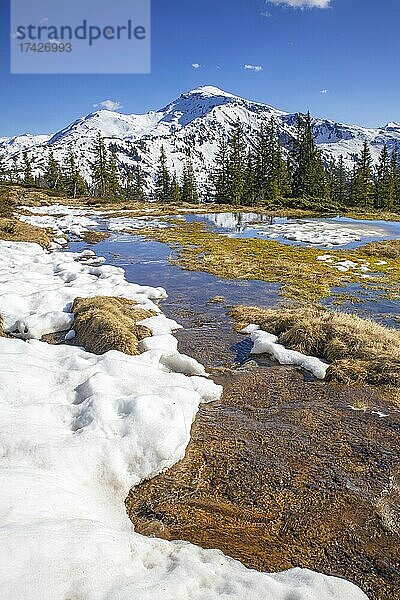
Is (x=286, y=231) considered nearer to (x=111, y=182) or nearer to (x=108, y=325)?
(x=108, y=325)

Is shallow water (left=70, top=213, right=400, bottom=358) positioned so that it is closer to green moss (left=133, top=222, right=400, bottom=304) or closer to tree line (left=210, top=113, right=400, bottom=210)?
green moss (left=133, top=222, right=400, bottom=304)

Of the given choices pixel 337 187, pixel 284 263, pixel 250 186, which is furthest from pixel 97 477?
pixel 337 187

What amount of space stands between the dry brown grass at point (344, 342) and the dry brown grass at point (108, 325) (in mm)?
4001

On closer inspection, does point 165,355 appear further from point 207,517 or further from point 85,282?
point 85,282

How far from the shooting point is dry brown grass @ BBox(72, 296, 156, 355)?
1160 cm

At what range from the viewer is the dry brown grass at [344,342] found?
1074cm

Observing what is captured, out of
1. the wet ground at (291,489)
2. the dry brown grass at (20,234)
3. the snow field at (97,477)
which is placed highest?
the dry brown grass at (20,234)

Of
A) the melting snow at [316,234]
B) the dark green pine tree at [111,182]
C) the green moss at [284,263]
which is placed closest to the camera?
the green moss at [284,263]

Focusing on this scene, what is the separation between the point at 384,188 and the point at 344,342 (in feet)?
281

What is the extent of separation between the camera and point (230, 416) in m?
9.08

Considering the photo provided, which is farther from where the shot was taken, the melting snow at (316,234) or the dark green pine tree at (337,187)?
the dark green pine tree at (337,187)

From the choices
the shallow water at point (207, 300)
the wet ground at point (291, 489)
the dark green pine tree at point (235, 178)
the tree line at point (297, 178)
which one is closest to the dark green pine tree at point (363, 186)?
the tree line at point (297, 178)

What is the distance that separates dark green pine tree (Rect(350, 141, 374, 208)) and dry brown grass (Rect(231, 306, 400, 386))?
259ft

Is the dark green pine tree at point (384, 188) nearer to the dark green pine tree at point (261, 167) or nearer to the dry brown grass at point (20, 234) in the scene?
the dark green pine tree at point (261, 167)
